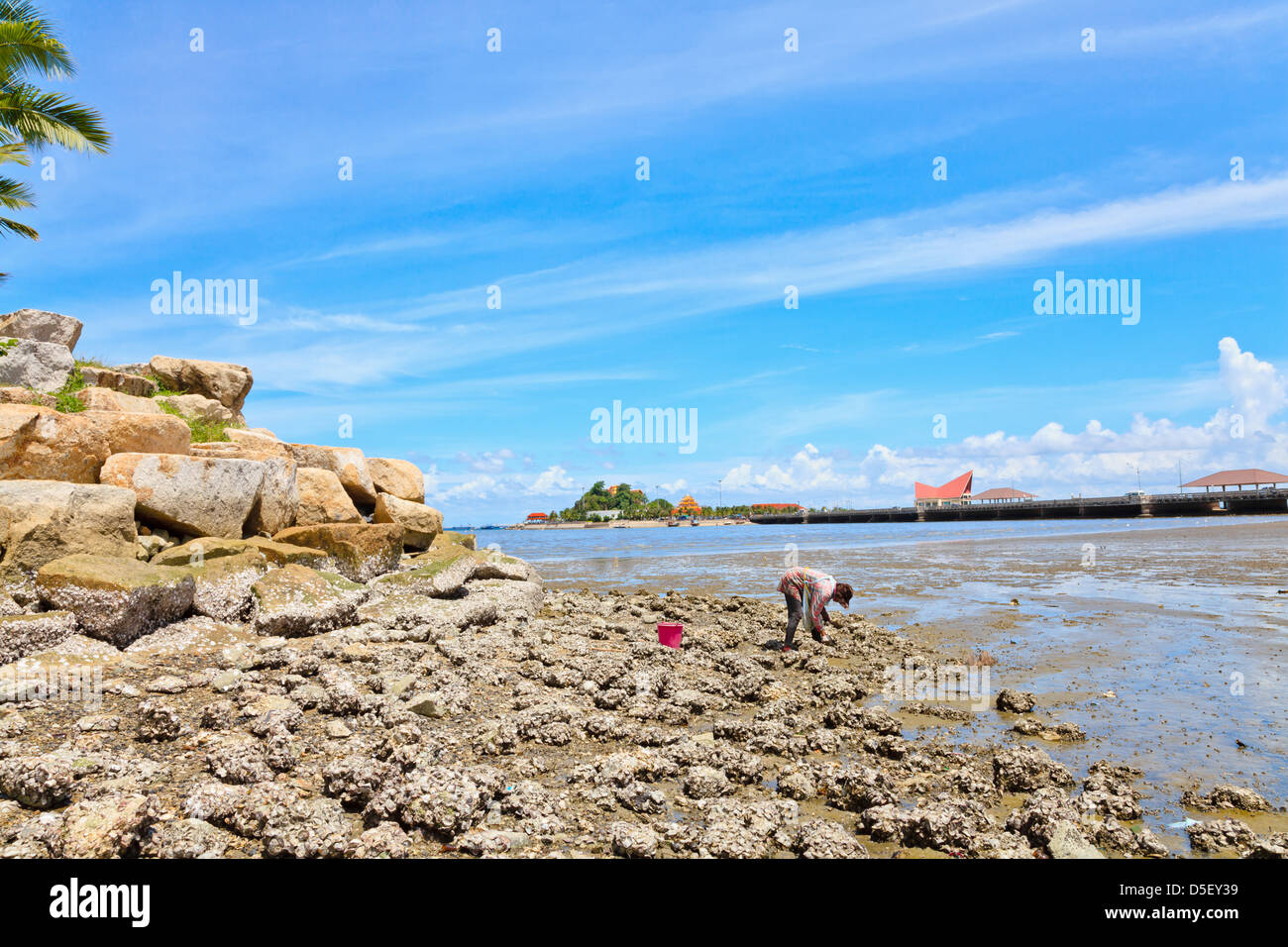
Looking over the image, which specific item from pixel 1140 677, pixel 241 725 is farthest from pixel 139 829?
pixel 1140 677

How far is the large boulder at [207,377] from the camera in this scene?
60.8 ft

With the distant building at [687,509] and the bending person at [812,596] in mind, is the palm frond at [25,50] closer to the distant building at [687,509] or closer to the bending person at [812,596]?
the bending person at [812,596]

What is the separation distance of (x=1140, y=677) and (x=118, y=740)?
11.2 meters

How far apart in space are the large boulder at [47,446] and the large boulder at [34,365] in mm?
4529

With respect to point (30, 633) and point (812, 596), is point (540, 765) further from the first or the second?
point (812, 596)

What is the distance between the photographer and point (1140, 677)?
9.24 m

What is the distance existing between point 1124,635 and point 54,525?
15813mm

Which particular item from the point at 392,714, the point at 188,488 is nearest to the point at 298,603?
the point at 188,488

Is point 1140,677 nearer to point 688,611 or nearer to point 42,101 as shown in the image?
point 688,611

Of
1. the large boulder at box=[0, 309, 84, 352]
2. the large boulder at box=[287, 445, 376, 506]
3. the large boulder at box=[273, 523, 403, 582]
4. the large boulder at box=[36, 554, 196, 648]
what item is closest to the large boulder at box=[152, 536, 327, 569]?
the large boulder at box=[273, 523, 403, 582]

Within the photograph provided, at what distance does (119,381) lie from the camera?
16.4 meters

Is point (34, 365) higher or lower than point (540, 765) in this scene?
higher

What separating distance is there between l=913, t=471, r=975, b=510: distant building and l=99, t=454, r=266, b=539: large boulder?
129 metres
